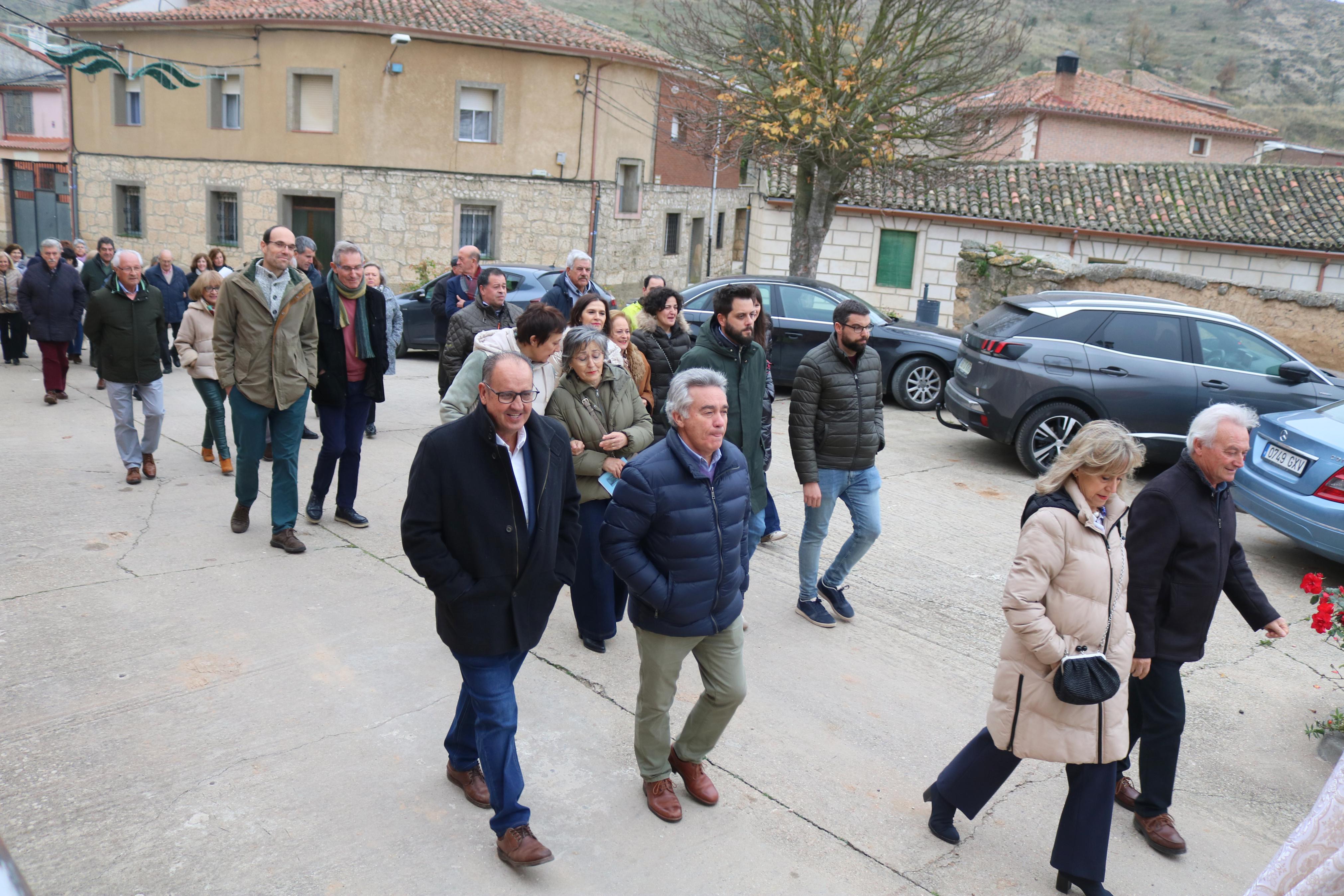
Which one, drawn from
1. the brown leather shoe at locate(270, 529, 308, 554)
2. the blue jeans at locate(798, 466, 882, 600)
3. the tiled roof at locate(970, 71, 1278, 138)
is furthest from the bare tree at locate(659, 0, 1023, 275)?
the tiled roof at locate(970, 71, 1278, 138)

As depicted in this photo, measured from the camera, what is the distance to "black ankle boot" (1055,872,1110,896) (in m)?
3.62

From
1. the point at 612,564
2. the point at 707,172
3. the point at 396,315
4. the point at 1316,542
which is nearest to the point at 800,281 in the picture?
the point at 396,315

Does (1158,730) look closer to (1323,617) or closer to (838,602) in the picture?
(1323,617)

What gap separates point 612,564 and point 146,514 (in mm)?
4662

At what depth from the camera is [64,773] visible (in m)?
3.84

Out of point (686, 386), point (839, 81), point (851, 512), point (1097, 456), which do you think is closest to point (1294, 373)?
point (851, 512)

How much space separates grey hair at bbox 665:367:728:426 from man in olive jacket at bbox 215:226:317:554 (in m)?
3.26

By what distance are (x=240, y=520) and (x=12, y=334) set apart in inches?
318

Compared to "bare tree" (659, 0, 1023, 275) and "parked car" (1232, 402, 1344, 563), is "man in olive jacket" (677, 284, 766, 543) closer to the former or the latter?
"parked car" (1232, 402, 1344, 563)

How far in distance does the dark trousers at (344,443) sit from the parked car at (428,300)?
8239 mm

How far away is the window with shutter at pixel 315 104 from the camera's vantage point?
24.3 meters

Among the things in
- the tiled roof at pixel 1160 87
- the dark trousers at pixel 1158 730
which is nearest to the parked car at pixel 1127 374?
the dark trousers at pixel 1158 730

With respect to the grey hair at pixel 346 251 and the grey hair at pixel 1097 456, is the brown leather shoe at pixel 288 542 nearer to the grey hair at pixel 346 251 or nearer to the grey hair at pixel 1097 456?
the grey hair at pixel 346 251

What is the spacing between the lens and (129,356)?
7.81m
